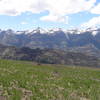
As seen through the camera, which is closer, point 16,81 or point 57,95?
point 57,95

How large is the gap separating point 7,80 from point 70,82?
27.4 feet

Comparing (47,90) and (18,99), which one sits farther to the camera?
(47,90)

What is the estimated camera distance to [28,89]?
71.1 ft

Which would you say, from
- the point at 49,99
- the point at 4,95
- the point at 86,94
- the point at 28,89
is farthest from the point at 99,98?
the point at 4,95

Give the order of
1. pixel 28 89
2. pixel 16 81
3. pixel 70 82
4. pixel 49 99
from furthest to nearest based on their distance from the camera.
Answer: pixel 70 82 → pixel 16 81 → pixel 28 89 → pixel 49 99

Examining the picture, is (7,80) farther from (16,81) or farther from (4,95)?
(4,95)

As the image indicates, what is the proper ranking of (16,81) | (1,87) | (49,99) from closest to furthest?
(49,99), (1,87), (16,81)

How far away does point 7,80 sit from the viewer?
23.0 meters

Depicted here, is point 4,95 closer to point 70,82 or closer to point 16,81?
point 16,81

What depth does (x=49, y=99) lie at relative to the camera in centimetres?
1872

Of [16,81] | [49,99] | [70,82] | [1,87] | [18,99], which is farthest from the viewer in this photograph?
[70,82]

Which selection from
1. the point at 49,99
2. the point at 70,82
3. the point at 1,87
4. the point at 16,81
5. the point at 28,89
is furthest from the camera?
the point at 70,82

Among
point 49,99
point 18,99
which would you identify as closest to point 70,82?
point 49,99

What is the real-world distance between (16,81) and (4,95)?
554 cm
